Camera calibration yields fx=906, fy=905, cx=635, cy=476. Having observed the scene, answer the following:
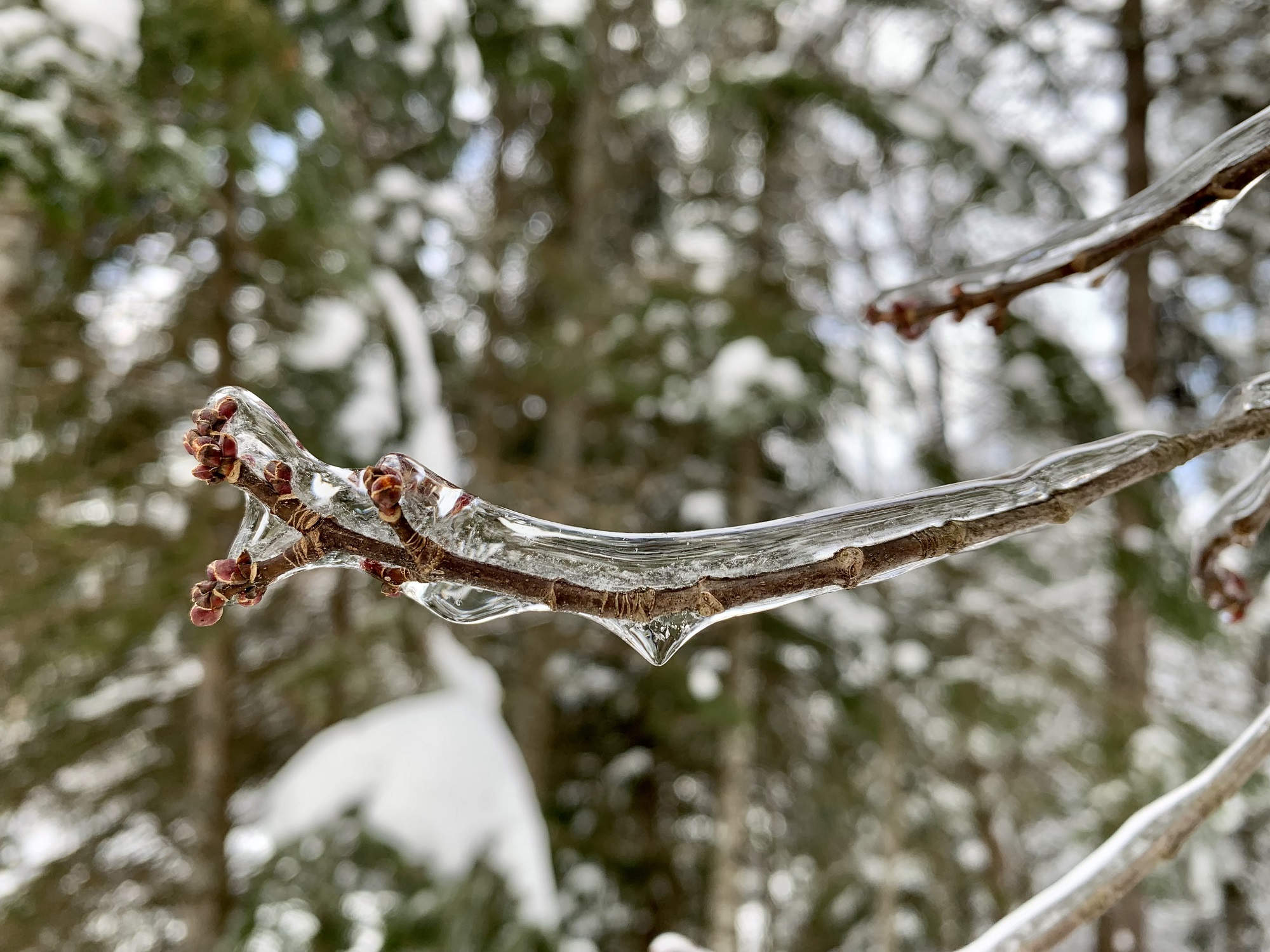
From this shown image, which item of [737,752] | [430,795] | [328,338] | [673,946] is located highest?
[328,338]

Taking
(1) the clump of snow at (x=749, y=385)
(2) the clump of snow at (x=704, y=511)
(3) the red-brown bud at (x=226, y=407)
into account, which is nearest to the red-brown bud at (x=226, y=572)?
(3) the red-brown bud at (x=226, y=407)

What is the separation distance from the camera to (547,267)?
598 cm

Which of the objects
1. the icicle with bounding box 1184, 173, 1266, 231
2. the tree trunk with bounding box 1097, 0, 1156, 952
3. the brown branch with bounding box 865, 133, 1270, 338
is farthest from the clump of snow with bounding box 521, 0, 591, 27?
the icicle with bounding box 1184, 173, 1266, 231

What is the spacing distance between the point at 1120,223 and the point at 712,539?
60cm

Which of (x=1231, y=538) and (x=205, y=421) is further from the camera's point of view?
(x=1231, y=538)

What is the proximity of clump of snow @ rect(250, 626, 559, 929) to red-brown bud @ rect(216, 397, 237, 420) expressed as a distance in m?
3.03

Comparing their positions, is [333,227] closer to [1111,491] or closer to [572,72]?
[572,72]

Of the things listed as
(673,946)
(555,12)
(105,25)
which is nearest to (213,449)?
(673,946)

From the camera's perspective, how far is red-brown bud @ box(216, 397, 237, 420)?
67 cm

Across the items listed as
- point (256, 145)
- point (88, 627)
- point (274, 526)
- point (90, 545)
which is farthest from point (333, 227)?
point (274, 526)

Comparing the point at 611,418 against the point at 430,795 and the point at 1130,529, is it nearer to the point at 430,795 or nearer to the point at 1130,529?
the point at 1130,529

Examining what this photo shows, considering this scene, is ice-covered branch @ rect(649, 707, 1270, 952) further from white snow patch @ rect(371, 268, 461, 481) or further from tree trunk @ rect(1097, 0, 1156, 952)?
tree trunk @ rect(1097, 0, 1156, 952)

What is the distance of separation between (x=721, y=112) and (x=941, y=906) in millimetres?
6442

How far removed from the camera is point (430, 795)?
11.4ft
